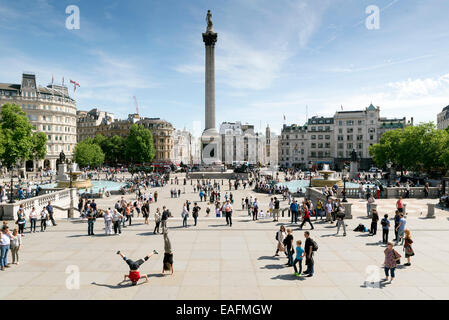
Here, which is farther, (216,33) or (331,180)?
(216,33)

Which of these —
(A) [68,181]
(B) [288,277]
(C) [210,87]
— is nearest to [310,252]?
(B) [288,277]

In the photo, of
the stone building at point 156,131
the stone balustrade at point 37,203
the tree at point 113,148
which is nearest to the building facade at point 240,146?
the stone building at point 156,131

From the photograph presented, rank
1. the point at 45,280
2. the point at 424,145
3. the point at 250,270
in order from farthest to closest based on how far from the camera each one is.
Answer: the point at 424,145 < the point at 250,270 < the point at 45,280

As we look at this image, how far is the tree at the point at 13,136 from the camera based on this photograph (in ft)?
179

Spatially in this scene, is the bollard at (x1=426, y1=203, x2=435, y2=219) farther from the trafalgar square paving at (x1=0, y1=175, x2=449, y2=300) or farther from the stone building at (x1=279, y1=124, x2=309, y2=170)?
the stone building at (x1=279, y1=124, x2=309, y2=170)

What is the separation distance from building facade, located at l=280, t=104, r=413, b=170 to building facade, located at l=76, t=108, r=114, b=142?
7705 cm

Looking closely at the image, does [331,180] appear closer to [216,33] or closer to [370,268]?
[370,268]

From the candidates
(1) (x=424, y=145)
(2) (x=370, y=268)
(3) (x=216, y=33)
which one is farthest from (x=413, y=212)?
Answer: (3) (x=216, y=33)

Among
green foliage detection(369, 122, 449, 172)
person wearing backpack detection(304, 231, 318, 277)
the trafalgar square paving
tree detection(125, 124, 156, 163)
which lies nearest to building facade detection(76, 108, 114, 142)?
tree detection(125, 124, 156, 163)

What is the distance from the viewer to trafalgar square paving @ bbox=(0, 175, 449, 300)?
382 inches

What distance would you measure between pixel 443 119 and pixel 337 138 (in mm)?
37010

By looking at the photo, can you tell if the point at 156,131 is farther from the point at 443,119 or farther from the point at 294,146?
the point at 443,119
